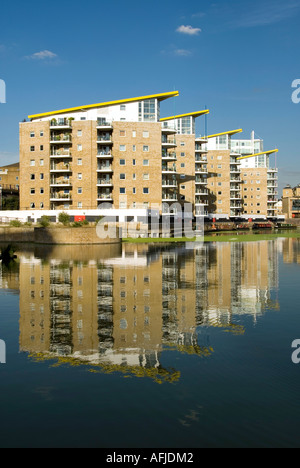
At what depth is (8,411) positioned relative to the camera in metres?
6.82

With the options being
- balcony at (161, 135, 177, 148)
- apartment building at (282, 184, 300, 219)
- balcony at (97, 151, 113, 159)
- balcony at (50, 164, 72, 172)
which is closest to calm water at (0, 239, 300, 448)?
balcony at (97, 151, 113, 159)

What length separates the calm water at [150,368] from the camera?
6.15m

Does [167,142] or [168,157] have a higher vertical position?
[167,142]

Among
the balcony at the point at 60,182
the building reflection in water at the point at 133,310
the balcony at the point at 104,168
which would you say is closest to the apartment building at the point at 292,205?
the balcony at the point at 104,168

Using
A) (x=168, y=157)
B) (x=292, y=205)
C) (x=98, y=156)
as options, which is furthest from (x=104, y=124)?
(x=292, y=205)

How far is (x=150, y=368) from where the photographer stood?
8500mm

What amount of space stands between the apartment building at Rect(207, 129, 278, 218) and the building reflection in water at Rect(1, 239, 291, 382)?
8640 cm

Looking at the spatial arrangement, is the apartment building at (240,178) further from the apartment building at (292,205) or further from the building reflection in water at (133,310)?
the building reflection in water at (133,310)

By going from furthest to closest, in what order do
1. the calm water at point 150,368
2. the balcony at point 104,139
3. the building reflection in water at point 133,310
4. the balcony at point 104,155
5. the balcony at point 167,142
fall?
1. the balcony at point 167,142
2. the balcony at point 104,155
3. the balcony at point 104,139
4. the building reflection in water at point 133,310
5. the calm water at point 150,368

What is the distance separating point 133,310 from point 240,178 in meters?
116

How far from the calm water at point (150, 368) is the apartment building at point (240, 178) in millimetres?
94474

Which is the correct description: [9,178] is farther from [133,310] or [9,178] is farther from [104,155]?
[133,310]

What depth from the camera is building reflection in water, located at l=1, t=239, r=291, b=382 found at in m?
9.53

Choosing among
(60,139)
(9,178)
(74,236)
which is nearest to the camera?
(74,236)
